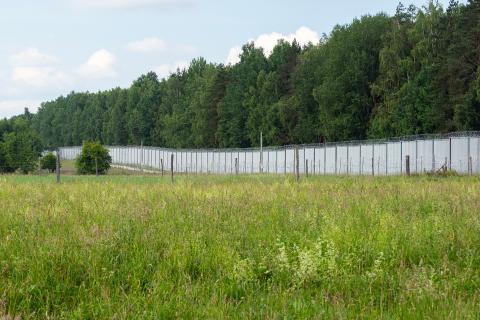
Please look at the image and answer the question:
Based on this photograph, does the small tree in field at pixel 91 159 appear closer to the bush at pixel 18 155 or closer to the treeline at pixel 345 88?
the bush at pixel 18 155

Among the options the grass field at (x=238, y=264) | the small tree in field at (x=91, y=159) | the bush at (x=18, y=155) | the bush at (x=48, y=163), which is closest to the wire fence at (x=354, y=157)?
the small tree in field at (x=91, y=159)

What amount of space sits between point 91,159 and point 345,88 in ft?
106

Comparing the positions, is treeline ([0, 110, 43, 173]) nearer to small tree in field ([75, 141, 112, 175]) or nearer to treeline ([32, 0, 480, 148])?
small tree in field ([75, 141, 112, 175])

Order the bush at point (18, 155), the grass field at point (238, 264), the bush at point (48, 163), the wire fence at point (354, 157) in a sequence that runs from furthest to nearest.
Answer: the bush at point (48, 163) → the bush at point (18, 155) → the wire fence at point (354, 157) → the grass field at point (238, 264)

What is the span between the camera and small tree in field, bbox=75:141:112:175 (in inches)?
3073

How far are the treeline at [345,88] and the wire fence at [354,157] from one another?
2859mm

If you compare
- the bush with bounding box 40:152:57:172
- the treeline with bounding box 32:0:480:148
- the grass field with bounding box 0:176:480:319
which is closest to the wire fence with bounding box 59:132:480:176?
the treeline with bounding box 32:0:480:148

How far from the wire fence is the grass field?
2337 cm

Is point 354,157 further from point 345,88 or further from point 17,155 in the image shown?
point 17,155

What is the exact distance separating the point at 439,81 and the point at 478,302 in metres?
52.9

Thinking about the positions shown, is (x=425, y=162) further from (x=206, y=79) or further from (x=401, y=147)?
(x=206, y=79)

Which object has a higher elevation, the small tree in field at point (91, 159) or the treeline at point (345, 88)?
the treeline at point (345, 88)

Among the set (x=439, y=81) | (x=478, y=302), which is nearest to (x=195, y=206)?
(x=478, y=302)

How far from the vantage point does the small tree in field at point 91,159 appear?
256 ft
